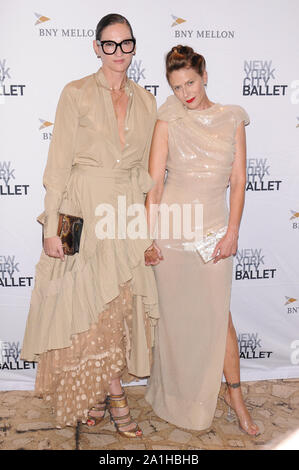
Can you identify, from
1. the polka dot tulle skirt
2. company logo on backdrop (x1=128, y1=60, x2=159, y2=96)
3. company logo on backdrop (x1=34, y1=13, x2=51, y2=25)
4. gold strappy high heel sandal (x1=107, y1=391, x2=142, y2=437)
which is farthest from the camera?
company logo on backdrop (x1=128, y1=60, x2=159, y2=96)

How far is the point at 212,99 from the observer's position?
10.5ft

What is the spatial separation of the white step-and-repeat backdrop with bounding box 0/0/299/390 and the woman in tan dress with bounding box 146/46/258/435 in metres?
0.60

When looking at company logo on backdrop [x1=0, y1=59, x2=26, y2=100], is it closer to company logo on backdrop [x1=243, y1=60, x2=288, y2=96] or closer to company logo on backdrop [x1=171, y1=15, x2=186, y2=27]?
company logo on backdrop [x1=171, y1=15, x2=186, y2=27]

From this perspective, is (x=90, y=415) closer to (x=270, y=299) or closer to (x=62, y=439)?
(x=62, y=439)

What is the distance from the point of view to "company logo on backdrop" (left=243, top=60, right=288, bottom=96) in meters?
3.19

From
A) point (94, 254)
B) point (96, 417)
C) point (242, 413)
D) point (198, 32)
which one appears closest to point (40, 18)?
point (198, 32)

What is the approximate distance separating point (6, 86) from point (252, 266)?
2.02 m

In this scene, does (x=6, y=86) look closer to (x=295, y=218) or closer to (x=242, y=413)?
(x=295, y=218)

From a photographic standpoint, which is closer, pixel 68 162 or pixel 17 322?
pixel 68 162

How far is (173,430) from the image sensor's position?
2.93m

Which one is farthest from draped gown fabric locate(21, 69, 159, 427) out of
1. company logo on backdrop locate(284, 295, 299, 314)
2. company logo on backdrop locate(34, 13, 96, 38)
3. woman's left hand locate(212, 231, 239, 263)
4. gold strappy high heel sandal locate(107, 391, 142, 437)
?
company logo on backdrop locate(284, 295, 299, 314)

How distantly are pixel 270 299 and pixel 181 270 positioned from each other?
1.04 m

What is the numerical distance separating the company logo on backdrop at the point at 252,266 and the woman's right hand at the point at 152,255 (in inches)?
34.9
